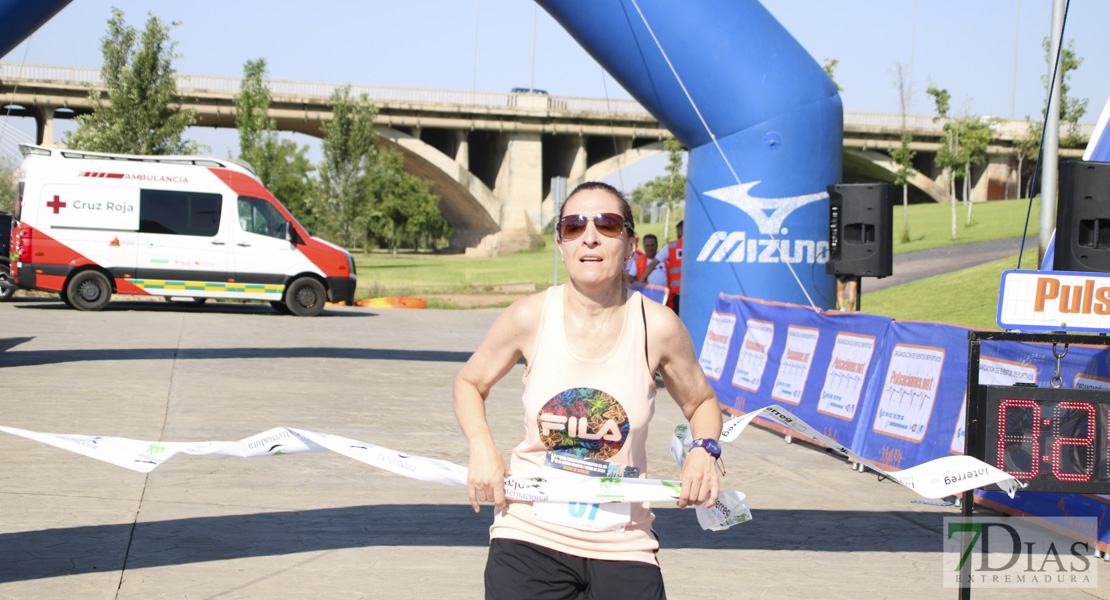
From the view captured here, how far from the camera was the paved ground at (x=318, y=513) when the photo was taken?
15.2ft

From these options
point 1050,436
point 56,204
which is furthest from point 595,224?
point 56,204

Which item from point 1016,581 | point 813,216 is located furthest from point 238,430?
point 813,216

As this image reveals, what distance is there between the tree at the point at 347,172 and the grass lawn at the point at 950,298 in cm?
2829

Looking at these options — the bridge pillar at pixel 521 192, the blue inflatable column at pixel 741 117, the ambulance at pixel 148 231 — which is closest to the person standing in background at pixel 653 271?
the blue inflatable column at pixel 741 117

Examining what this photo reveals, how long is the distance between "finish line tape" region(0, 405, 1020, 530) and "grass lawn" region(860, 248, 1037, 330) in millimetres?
14194

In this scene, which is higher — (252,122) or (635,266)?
(252,122)

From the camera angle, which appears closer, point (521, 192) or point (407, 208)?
point (521, 192)

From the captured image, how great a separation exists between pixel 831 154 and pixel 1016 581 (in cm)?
687

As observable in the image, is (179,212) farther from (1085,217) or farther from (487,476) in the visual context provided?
(487,476)

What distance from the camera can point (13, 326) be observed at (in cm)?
1591

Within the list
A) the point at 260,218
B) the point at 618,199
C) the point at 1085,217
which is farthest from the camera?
the point at 260,218

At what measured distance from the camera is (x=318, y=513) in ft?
19.0

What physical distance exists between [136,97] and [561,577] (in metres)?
29.7

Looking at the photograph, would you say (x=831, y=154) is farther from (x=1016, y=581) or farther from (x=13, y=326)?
(x=13, y=326)
